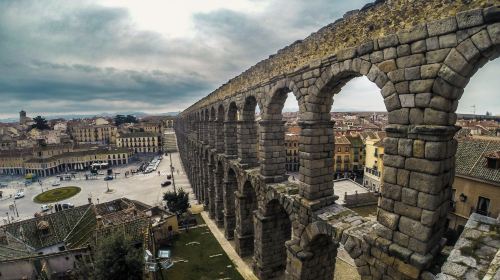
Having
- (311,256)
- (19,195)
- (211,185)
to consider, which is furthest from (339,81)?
(19,195)

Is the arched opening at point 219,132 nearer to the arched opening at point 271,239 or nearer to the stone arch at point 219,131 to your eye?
the stone arch at point 219,131

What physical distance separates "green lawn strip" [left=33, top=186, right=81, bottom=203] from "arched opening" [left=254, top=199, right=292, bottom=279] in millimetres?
44524

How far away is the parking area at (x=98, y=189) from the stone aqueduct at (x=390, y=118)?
26.3 m

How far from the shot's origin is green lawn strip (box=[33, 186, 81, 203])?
→ 4494 cm

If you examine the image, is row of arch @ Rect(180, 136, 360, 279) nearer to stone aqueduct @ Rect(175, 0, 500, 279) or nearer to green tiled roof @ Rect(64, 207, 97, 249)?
stone aqueduct @ Rect(175, 0, 500, 279)

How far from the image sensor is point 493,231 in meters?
4.47

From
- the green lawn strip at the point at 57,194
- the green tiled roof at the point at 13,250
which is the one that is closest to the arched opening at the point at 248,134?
the green tiled roof at the point at 13,250

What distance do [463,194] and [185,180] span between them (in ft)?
133

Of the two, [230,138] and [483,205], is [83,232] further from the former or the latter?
[483,205]

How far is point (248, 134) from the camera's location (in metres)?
16.1

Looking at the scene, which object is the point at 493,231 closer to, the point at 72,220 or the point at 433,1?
the point at 433,1

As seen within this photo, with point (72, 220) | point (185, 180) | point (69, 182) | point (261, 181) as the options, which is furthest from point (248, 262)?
point (69, 182)

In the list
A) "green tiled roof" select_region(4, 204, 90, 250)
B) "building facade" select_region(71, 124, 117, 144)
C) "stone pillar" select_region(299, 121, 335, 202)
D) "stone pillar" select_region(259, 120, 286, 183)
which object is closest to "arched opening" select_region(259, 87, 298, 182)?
"stone pillar" select_region(259, 120, 286, 183)

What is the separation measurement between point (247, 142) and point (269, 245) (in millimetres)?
5991
